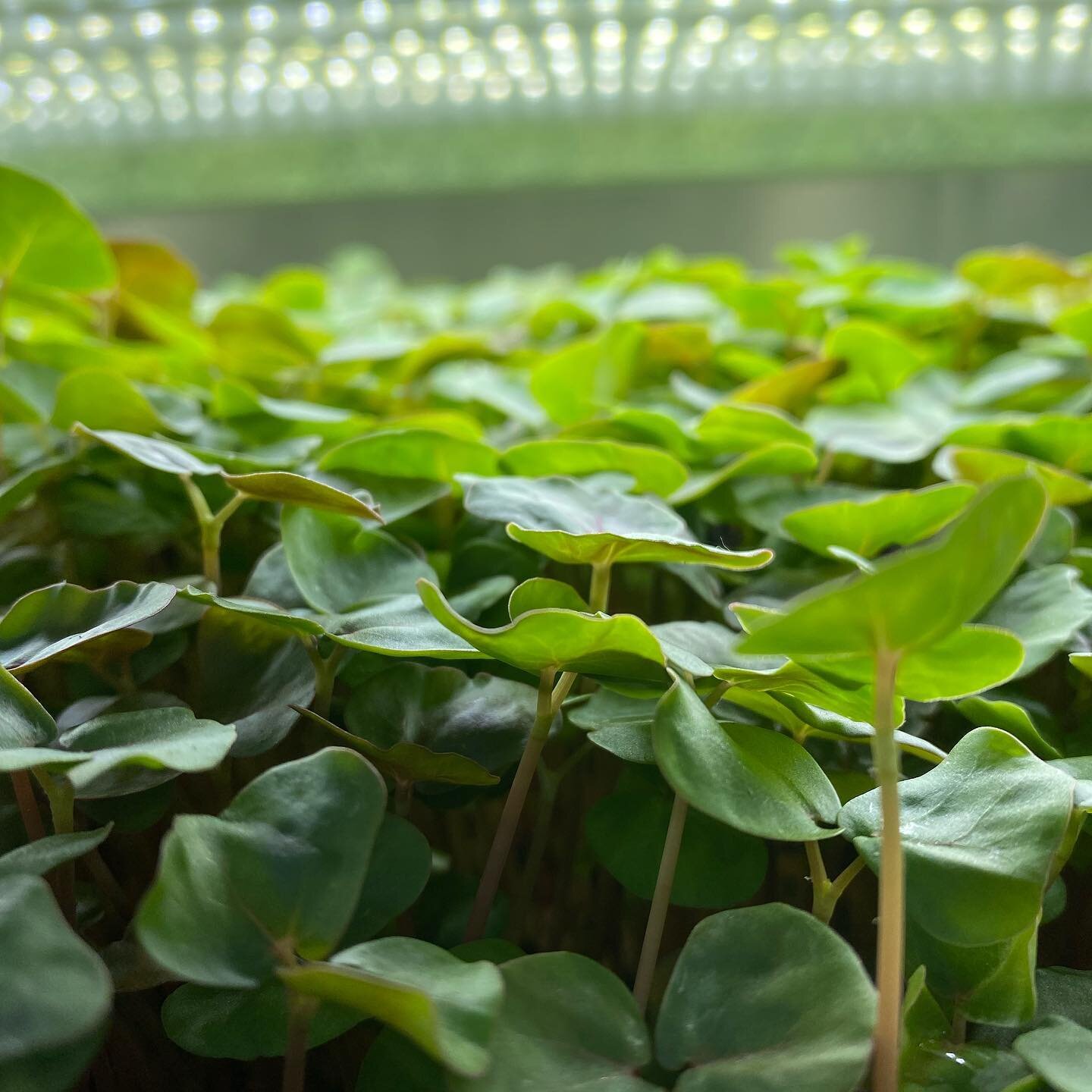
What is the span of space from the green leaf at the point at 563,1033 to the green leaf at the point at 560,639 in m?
0.07

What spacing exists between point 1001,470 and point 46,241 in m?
0.45

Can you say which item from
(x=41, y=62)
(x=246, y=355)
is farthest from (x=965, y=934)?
(x=41, y=62)

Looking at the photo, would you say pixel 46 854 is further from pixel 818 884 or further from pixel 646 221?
pixel 646 221

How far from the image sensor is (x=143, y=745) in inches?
10.2

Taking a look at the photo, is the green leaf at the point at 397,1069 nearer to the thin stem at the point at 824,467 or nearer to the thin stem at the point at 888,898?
the thin stem at the point at 888,898

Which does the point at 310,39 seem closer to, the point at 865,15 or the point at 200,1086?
the point at 865,15

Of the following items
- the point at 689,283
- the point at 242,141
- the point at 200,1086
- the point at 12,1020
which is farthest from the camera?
the point at 242,141

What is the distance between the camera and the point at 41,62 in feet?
3.05

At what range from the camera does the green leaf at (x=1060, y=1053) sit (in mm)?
232

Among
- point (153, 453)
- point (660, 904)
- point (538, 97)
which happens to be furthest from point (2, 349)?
point (538, 97)

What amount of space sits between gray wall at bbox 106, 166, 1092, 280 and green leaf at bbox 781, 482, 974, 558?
1.21m

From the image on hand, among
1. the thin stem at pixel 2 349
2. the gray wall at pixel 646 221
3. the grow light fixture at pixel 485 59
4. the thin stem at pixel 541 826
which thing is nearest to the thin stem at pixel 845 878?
the thin stem at pixel 541 826

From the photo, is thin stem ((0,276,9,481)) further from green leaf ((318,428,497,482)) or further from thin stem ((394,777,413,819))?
thin stem ((394,777,413,819))

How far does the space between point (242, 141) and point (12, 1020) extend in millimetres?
1143
